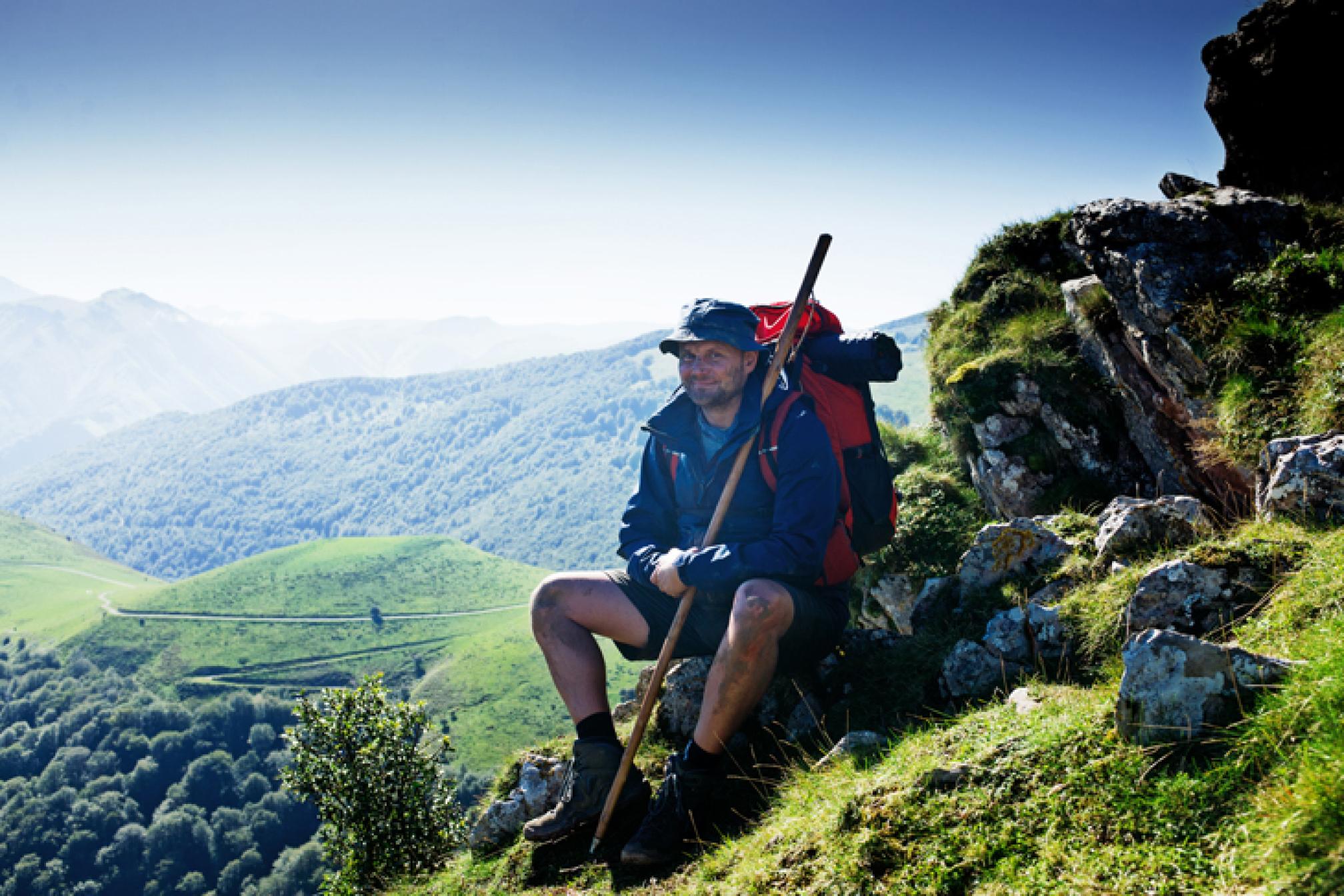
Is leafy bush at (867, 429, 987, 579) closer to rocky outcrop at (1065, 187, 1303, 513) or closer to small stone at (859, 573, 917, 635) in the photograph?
small stone at (859, 573, 917, 635)

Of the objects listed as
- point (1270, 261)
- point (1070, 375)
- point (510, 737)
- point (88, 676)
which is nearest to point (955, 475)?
point (1070, 375)

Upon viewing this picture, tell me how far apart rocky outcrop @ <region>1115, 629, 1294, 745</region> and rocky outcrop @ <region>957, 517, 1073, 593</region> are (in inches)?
133

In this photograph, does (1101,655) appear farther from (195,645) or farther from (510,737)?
(195,645)

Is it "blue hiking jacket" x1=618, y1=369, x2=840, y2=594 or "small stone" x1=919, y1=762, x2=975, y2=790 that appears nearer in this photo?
"small stone" x1=919, y1=762, x2=975, y2=790

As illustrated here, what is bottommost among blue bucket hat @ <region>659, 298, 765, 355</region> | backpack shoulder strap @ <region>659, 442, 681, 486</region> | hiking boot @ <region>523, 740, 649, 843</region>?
hiking boot @ <region>523, 740, 649, 843</region>

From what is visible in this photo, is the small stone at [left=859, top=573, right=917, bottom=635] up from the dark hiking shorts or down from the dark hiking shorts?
down

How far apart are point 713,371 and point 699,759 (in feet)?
11.1

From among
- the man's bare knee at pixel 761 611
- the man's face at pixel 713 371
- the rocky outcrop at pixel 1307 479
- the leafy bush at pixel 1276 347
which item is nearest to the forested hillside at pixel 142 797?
the man's face at pixel 713 371

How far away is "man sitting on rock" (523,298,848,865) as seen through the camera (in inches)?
227

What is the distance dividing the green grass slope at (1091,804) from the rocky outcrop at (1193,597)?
0.67 feet

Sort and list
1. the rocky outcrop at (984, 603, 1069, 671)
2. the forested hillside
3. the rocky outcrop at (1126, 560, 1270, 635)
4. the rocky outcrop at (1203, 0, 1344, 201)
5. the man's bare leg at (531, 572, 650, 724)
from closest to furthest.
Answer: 1. the rocky outcrop at (1126, 560, 1270, 635)
2. the rocky outcrop at (984, 603, 1069, 671)
3. the man's bare leg at (531, 572, 650, 724)
4. the rocky outcrop at (1203, 0, 1344, 201)
5. the forested hillside

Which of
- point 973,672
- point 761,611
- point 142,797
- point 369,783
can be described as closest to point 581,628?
point 761,611

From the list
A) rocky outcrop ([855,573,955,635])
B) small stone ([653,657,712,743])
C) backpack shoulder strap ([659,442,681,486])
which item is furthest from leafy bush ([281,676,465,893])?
rocky outcrop ([855,573,955,635])

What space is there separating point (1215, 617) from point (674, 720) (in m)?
4.87
